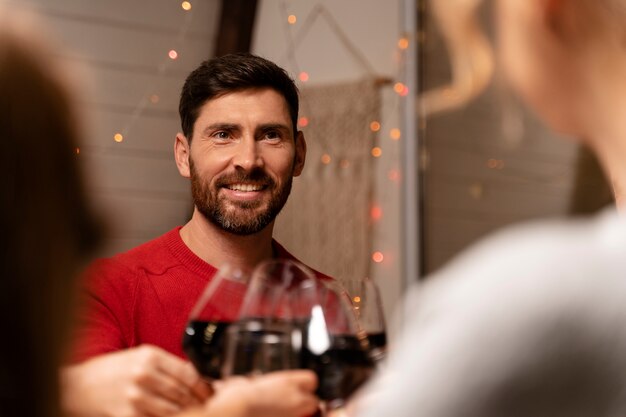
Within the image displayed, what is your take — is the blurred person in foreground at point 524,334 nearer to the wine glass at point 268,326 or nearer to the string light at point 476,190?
the wine glass at point 268,326

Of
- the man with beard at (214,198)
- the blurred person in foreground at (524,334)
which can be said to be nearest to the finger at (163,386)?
the blurred person in foreground at (524,334)

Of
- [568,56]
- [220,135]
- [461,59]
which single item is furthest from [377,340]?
[461,59]

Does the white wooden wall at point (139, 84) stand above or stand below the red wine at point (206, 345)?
above

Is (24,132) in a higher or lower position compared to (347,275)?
higher

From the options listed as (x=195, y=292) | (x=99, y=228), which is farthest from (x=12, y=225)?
(x=195, y=292)

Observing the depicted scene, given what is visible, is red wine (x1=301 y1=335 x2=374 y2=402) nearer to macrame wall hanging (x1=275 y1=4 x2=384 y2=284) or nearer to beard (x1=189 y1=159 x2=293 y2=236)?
beard (x1=189 y1=159 x2=293 y2=236)

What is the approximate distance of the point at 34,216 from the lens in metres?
0.49

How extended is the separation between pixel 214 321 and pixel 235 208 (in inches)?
26.5

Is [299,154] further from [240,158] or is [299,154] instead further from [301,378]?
[301,378]

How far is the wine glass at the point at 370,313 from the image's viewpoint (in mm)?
924

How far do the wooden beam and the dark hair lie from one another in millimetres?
1283

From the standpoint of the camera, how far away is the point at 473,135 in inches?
90.1

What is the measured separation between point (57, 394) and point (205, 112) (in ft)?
3.28

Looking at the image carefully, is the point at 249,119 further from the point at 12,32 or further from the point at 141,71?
the point at 141,71
